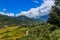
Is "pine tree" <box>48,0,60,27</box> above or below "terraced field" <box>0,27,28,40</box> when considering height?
above

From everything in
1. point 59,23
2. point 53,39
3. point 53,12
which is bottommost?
point 53,39

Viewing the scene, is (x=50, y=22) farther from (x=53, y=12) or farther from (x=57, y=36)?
(x=57, y=36)

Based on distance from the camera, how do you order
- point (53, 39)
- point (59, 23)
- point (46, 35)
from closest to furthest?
point (53, 39), point (46, 35), point (59, 23)

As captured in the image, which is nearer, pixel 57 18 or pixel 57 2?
pixel 57 18

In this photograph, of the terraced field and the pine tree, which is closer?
the pine tree

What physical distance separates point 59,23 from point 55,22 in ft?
11.6

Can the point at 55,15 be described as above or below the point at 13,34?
above

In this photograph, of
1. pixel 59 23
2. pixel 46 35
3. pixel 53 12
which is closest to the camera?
pixel 46 35

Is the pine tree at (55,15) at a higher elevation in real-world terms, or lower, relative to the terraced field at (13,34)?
higher

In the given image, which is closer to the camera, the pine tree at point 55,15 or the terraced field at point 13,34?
the pine tree at point 55,15

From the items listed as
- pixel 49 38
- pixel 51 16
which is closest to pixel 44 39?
pixel 49 38

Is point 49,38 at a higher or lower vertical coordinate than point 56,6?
lower

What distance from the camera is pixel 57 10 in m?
64.7

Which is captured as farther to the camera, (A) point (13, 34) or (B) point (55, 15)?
(A) point (13, 34)
